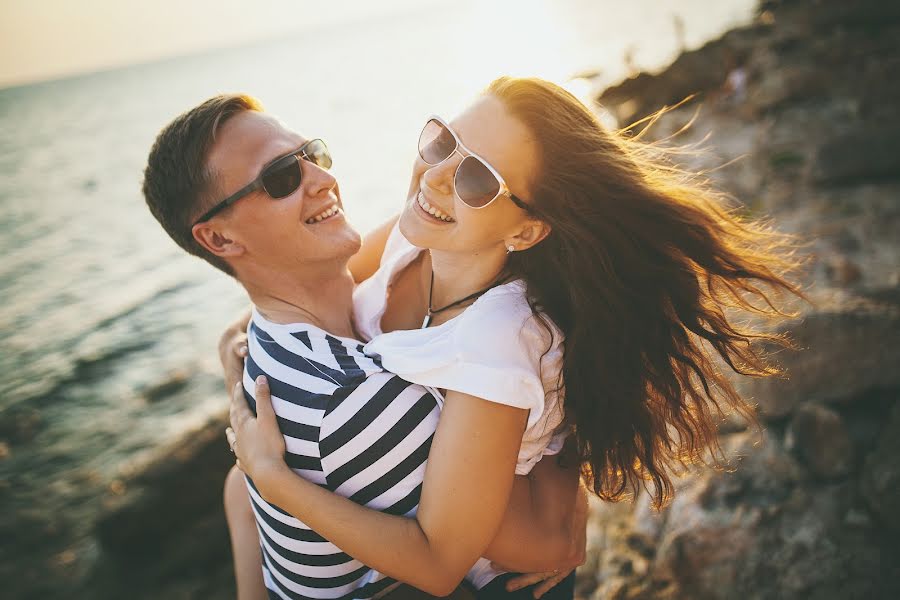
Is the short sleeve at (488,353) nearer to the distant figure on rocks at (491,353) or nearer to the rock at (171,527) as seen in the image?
the distant figure on rocks at (491,353)

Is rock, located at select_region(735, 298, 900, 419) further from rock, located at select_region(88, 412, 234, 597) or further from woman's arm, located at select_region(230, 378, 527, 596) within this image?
rock, located at select_region(88, 412, 234, 597)

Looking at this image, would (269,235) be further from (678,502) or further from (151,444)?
(151,444)

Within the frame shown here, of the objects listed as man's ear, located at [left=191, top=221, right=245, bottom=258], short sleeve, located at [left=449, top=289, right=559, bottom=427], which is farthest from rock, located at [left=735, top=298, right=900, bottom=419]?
man's ear, located at [left=191, top=221, right=245, bottom=258]

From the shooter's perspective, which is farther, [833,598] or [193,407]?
[193,407]

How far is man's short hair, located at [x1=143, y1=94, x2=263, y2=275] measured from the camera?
272 centimetres

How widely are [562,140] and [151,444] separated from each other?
9.26 metres

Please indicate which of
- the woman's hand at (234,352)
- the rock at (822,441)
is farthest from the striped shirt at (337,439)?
the rock at (822,441)

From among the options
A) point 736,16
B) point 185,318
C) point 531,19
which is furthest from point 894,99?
point 531,19

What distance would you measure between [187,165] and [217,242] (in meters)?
0.41

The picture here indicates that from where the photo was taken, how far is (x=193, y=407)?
397 inches

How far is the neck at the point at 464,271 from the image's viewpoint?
7.95ft

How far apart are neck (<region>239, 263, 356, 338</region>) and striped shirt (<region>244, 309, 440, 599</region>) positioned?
0.38 m

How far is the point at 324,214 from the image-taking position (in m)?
2.95

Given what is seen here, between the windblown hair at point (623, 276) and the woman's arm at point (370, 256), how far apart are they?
1.25 meters
